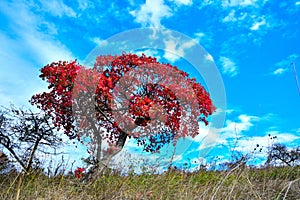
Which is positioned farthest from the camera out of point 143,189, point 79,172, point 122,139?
point 122,139

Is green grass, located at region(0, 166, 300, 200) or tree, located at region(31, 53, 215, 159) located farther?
tree, located at region(31, 53, 215, 159)

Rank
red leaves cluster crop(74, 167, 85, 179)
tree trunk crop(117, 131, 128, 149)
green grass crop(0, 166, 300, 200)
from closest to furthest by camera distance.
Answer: green grass crop(0, 166, 300, 200), red leaves cluster crop(74, 167, 85, 179), tree trunk crop(117, 131, 128, 149)

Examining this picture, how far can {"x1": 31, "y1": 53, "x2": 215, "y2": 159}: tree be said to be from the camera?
6055mm

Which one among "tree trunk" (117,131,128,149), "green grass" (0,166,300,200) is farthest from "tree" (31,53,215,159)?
"green grass" (0,166,300,200)

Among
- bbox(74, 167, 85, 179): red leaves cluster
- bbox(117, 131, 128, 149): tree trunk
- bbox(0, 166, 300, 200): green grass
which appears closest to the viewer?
bbox(0, 166, 300, 200): green grass

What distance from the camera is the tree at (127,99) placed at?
19.9 ft

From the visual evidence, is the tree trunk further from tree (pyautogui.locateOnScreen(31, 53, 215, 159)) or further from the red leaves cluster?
the red leaves cluster

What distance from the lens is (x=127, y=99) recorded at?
20.1 ft

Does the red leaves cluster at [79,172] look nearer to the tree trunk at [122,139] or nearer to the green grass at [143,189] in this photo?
the green grass at [143,189]

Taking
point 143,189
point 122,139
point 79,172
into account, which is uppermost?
point 122,139

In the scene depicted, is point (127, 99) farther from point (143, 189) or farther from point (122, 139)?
point (143, 189)

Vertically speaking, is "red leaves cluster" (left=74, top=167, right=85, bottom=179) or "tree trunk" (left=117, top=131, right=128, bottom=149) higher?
"tree trunk" (left=117, top=131, right=128, bottom=149)

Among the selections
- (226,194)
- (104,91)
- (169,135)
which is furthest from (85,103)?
(226,194)

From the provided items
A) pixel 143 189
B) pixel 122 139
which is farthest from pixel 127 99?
pixel 143 189
